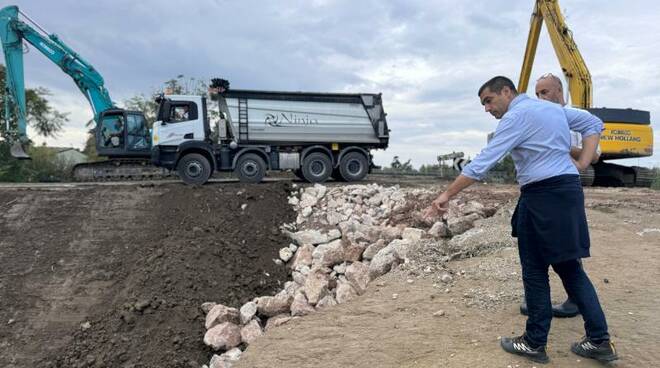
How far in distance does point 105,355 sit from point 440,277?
3.89 metres

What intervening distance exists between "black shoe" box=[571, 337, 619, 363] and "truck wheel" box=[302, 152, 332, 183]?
1014cm

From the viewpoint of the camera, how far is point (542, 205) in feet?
9.83

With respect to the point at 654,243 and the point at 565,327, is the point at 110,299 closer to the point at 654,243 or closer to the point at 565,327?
the point at 565,327

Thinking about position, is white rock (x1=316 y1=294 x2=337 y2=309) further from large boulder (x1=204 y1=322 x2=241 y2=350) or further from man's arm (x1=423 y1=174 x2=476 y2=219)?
man's arm (x1=423 y1=174 x2=476 y2=219)

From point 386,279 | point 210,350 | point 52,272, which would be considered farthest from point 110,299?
point 386,279

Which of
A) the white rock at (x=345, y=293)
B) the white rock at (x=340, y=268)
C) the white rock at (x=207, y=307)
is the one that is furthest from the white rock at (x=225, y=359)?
the white rock at (x=340, y=268)

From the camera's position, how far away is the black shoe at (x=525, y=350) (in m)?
3.12

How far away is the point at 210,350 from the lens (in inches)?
213

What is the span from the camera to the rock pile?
5.35 meters

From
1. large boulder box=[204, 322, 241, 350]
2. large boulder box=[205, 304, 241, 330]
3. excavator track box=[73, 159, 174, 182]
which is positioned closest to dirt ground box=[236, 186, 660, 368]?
large boulder box=[204, 322, 241, 350]

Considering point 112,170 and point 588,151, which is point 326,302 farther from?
point 112,170

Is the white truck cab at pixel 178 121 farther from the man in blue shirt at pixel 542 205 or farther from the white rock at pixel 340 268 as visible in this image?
the man in blue shirt at pixel 542 205

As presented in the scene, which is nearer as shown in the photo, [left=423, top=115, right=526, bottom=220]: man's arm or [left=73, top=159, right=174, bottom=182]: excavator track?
[left=423, top=115, right=526, bottom=220]: man's arm

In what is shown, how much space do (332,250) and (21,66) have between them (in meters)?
12.7
